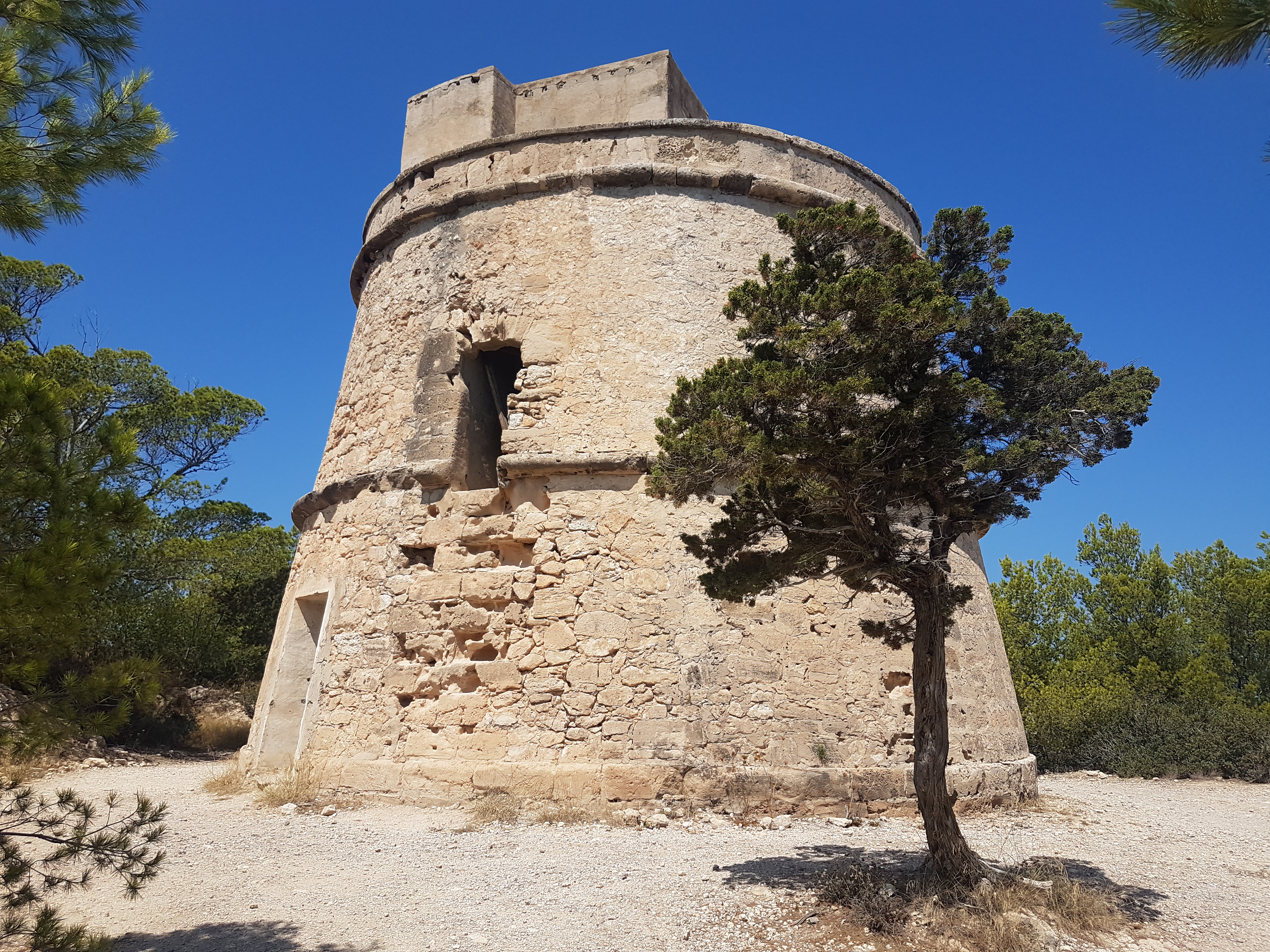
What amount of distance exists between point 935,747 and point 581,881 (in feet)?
6.83

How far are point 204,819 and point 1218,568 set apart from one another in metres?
20.3

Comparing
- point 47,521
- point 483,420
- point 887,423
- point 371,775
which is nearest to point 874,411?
point 887,423

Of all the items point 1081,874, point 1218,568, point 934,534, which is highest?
point 1218,568

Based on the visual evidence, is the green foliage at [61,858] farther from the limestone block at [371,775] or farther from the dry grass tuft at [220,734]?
the dry grass tuft at [220,734]

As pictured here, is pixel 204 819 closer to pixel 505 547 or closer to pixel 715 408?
pixel 505 547

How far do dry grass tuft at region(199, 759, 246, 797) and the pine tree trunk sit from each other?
5956mm

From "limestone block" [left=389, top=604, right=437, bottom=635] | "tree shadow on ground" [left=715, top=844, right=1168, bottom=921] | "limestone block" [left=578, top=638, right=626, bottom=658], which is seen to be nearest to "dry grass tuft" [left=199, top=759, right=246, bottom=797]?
"limestone block" [left=389, top=604, right=437, bottom=635]

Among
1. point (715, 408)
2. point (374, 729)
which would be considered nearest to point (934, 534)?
point (715, 408)

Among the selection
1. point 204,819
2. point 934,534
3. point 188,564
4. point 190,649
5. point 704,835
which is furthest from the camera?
point 188,564

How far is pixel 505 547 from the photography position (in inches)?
283

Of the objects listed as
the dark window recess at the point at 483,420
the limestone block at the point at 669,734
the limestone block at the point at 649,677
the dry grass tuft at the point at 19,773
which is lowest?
the dry grass tuft at the point at 19,773

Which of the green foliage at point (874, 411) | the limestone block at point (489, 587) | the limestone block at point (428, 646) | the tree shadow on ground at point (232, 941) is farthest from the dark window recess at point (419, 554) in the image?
the tree shadow on ground at point (232, 941)

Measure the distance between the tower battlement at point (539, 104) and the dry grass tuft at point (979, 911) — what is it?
716 centimetres

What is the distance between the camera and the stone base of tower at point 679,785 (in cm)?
611
